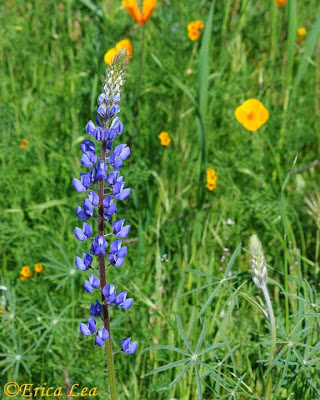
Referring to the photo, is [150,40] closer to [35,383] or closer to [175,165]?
[175,165]

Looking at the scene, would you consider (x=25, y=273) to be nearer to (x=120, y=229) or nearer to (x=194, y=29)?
(x=120, y=229)

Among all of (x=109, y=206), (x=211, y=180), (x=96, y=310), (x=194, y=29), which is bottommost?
(x=96, y=310)

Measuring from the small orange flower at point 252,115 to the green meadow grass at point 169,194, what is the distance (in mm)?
194

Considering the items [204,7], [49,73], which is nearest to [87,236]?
[49,73]

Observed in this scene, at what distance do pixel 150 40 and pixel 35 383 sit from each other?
2.14 metres

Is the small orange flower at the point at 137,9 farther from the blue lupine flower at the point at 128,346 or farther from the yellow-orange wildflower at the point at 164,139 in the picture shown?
the blue lupine flower at the point at 128,346

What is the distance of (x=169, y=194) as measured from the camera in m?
3.00

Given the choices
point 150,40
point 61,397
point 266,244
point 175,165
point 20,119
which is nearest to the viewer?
point 61,397

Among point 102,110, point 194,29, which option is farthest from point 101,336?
point 194,29

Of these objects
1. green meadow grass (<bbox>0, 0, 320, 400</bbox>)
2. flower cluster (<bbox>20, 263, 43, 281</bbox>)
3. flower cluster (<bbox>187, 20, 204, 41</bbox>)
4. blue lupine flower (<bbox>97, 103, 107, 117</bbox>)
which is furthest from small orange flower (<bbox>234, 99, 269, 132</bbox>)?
blue lupine flower (<bbox>97, 103, 107, 117</bbox>)

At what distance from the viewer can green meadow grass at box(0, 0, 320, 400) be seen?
222cm

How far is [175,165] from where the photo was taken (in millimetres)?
3068

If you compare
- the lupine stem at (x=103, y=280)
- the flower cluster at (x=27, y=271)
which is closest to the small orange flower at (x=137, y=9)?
the flower cluster at (x=27, y=271)

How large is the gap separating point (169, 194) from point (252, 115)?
57 cm
